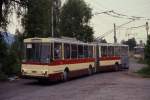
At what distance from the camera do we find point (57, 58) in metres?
23.1

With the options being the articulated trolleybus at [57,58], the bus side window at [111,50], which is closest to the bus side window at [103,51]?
the bus side window at [111,50]

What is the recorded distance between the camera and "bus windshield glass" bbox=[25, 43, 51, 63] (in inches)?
880

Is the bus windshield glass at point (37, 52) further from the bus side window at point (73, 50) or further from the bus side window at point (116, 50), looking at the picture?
the bus side window at point (116, 50)

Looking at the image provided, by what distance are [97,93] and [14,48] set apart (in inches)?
525

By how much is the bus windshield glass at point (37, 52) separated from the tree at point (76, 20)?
87.3 ft

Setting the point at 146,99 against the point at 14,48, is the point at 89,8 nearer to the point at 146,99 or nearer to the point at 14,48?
the point at 14,48

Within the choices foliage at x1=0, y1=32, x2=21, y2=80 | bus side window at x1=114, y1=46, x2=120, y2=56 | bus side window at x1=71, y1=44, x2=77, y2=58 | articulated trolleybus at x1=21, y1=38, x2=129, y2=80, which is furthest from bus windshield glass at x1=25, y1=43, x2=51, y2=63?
bus side window at x1=114, y1=46, x2=120, y2=56

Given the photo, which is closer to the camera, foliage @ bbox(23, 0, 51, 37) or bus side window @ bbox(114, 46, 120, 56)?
foliage @ bbox(23, 0, 51, 37)

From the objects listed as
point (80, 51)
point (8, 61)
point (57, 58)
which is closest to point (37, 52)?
point (57, 58)

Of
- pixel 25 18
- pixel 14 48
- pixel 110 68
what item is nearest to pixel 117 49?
pixel 110 68

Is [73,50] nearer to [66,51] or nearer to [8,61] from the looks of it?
[66,51]

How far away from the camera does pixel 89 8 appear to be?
182ft

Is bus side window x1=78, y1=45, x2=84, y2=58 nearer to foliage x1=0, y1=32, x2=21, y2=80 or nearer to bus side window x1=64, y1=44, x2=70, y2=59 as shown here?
bus side window x1=64, y1=44, x2=70, y2=59

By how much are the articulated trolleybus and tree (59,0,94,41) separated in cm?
1777
